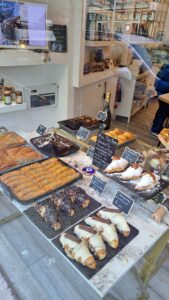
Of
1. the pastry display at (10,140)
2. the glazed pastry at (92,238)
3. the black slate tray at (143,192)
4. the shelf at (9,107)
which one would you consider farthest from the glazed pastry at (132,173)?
the shelf at (9,107)

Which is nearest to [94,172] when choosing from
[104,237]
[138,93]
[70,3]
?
[104,237]

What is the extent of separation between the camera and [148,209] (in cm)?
100

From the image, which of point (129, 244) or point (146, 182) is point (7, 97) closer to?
point (146, 182)

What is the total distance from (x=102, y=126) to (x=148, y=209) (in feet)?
2.60

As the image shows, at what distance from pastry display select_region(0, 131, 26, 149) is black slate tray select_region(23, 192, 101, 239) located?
56 centimetres

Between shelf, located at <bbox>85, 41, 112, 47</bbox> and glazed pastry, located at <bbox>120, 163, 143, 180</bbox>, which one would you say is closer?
glazed pastry, located at <bbox>120, 163, 143, 180</bbox>

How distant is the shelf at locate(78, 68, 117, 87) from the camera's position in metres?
2.66

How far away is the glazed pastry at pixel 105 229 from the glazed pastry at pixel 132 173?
0.28 m

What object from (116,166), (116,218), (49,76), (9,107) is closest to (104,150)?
(116,166)

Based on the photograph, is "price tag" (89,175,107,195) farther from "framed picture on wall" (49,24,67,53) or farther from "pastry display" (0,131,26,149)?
"framed picture on wall" (49,24,67,53)

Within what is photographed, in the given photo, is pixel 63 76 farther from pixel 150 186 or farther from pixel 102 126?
pixel 150 186

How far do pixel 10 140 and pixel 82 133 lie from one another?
0.46 meters

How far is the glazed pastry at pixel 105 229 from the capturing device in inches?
32.0

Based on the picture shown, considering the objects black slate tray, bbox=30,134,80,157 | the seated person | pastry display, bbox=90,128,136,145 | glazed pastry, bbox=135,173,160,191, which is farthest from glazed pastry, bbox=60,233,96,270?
the seated person
